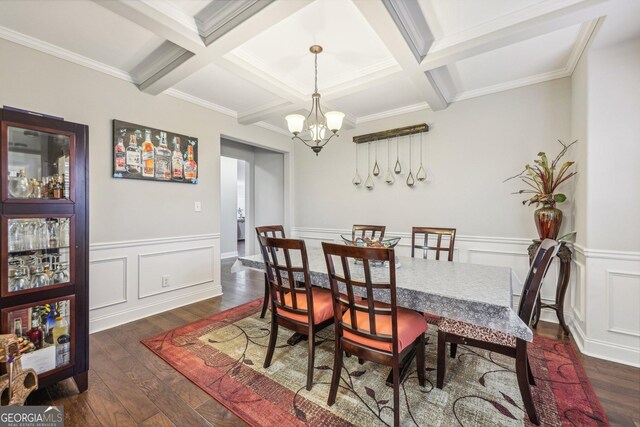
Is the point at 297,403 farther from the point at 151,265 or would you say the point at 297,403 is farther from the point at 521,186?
the point at 521,186

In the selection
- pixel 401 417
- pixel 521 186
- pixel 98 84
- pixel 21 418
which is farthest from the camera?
pixel 521 186

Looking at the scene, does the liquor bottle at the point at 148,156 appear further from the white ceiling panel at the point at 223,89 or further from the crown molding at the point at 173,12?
the crown molding at the point at 173,12

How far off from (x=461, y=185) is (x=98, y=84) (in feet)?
13.2

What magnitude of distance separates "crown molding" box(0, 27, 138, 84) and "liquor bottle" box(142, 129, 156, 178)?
1.88ft

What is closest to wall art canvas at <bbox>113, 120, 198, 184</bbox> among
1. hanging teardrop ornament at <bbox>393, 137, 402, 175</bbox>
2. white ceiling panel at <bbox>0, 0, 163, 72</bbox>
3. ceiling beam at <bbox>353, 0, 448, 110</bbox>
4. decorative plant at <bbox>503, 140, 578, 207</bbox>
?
white ceiling panel at <bbox>0, 0, 163, 72</bbox>

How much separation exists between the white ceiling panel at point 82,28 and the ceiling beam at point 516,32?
7.66ft

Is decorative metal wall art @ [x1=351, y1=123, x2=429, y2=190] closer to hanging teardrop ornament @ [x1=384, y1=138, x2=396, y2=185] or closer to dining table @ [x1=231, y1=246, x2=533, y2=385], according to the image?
hanging teardrop ornament @ [x1=384, y1=138, x2=396, y2=185]

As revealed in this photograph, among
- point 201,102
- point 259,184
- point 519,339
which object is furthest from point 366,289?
point 259,184

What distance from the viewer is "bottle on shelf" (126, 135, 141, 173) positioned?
2891 millimetres

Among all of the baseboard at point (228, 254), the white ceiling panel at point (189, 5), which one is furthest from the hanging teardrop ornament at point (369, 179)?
the baseboard at point (228, 254)

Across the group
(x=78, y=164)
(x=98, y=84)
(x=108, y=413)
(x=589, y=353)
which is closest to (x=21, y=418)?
(x=108, y=413)

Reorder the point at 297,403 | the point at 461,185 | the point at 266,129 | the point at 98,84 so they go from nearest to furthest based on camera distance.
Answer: the point at 297,403
the point at 98,84
the point at 461,185
the point at 266,129

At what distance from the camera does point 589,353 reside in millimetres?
2246

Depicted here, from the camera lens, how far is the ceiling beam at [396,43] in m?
1.73
